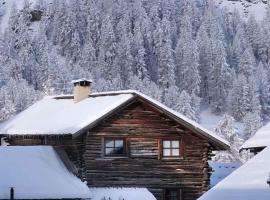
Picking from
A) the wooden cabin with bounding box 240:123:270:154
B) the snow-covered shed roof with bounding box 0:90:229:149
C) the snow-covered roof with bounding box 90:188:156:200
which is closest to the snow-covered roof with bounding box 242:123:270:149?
the wooden cabin with bounding box 240:123:270:154

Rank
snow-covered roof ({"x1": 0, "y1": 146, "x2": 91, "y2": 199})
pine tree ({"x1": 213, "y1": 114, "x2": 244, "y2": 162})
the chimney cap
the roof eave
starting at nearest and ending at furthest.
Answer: snow-covered roof ({"x1": 0, "y1": 146, "x2": 91, "y2": 199})
the roof eave
the chimney cap
pine tree ({"x1": 213, "y1": 114, "x2": 244, "y2": 162})

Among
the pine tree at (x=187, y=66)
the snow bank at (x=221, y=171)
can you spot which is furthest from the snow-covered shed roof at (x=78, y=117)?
the pine tree at (x=187, y=66)

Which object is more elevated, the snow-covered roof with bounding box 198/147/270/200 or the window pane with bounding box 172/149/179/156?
the window pane with bounding box 172/149/179/156

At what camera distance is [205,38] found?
18188 centimetres

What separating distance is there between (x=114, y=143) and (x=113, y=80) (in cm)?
12890

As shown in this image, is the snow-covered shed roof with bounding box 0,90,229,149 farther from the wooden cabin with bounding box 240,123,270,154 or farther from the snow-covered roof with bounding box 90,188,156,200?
the wooden cabin with bounding box 240,123,270,154

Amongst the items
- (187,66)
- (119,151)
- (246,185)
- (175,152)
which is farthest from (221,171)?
(187,66)

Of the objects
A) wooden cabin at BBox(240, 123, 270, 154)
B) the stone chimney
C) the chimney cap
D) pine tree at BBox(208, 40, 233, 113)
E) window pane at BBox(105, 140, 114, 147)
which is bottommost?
wooden cabin at BBox(240, 123, 270, 154)

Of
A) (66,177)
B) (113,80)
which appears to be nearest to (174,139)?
(66,177)

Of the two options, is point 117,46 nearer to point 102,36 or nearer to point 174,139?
point 102,36

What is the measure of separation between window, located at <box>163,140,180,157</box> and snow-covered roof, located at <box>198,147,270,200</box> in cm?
1697

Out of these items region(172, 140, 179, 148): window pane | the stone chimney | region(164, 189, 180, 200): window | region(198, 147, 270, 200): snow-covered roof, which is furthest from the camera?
the stone chimney

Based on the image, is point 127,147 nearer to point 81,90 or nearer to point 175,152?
point 175,152

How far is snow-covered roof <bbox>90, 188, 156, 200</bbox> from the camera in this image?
31.0 metres
